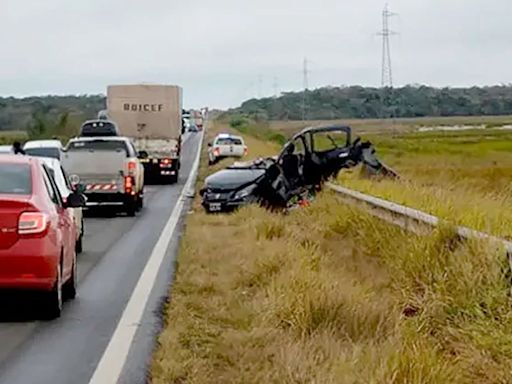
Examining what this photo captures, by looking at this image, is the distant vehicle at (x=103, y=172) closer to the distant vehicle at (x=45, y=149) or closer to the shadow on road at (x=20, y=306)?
the distant vehicle at (x=45, y=149)

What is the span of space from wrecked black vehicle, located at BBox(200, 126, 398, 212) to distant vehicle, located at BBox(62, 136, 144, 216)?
286 centimetres

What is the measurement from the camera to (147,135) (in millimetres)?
48750

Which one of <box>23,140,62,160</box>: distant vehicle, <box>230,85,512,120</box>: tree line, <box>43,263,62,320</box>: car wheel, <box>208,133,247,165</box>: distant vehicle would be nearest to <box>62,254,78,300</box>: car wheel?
<box>43,263,62,320</box>: car wheel

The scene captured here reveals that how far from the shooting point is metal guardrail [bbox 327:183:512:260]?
1120cm

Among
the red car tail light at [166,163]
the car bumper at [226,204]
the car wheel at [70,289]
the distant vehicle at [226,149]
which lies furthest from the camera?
the distant vehicle at [226,149]

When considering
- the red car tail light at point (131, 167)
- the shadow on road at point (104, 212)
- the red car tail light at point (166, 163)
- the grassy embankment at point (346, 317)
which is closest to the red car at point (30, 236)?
the grassy embankment at point (346, 317)

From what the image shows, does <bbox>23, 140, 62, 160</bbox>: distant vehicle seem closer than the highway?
No

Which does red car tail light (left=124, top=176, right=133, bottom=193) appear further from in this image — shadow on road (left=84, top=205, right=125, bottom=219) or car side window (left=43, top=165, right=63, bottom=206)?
car side window (left=43, top=165, right=63, bottom=206)

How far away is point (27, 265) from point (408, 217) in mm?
5395

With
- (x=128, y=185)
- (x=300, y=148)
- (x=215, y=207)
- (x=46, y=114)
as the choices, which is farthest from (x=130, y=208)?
(x=46, y=114)

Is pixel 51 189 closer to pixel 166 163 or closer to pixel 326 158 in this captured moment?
pixel 326 158

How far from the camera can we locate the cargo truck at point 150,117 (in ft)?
157

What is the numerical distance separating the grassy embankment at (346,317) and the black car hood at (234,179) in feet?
35.8

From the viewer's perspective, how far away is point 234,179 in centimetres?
2744
